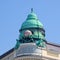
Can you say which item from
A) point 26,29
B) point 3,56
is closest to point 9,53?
point 3,56

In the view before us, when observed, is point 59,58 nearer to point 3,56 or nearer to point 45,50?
point 45,50

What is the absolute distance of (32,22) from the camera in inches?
3248

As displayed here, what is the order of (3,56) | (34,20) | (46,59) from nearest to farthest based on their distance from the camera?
1. (46,59)
2. (34,20)
3. (3,56)

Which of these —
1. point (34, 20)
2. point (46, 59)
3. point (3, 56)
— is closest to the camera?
point (46, 59)

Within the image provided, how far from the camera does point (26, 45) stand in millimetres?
78250

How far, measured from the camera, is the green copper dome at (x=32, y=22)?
269 ft

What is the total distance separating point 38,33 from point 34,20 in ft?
12.7

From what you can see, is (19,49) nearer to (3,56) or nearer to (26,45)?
(26,45)

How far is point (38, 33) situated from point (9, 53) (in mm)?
11362

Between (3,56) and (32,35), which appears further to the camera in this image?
(3,56)

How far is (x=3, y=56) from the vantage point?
9125cm

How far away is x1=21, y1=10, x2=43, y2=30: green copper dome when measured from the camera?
82.0 metres

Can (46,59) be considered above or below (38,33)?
below

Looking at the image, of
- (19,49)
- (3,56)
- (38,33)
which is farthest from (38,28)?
(3,56)
